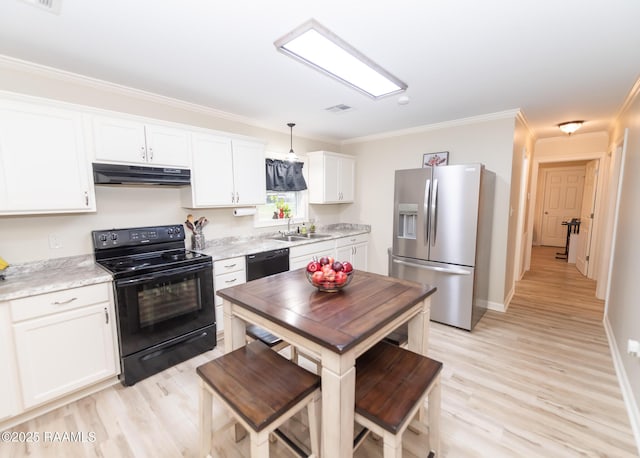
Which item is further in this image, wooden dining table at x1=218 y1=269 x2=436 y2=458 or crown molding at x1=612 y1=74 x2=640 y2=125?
crown molding at x1=612 y1=74 x2=640 y2=125

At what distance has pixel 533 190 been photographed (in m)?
5.38

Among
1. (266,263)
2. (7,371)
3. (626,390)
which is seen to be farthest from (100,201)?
(626,390)

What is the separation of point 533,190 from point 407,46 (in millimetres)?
4906

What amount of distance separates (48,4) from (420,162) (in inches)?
156

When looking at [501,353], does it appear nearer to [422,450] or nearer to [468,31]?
[422,450]

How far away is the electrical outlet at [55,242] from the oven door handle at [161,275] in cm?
74

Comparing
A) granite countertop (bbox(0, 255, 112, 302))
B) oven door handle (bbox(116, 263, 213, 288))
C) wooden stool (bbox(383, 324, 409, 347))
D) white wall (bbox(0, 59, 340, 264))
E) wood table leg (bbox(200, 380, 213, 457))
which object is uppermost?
white wall (bbox(0, 59, 340, 264))

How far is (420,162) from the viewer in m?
4.18

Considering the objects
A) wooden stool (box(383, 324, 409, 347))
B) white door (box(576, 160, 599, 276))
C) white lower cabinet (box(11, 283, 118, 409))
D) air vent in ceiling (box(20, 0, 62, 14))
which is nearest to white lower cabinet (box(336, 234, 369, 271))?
wooden stool (box(383, 324, 409, 347))

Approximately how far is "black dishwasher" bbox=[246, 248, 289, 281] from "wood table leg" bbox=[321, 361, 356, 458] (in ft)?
6.70

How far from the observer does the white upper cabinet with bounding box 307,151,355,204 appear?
14.4 ft

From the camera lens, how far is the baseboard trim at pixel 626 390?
1807 millimetres

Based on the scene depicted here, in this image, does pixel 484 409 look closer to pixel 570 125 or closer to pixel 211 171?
pixel 211 171

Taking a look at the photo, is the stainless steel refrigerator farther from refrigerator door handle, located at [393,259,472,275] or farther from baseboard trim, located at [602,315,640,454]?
baseboard trim, located at [602,315,640,454]
